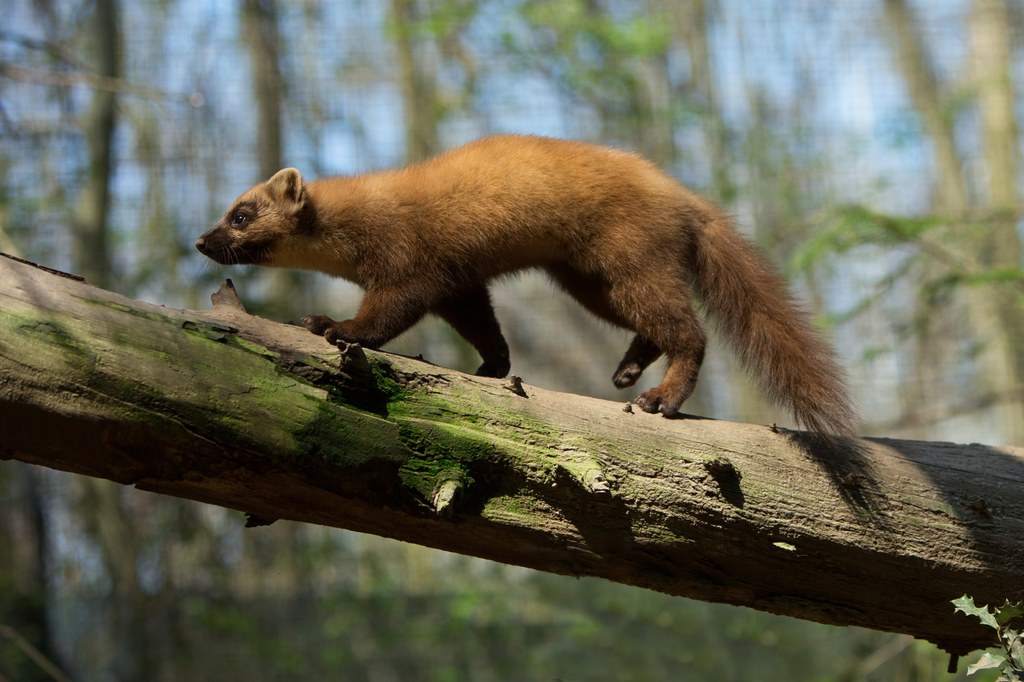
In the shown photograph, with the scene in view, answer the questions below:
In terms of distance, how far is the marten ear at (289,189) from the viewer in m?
4.44

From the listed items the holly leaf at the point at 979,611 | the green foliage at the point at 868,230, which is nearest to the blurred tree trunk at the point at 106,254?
the green foliage at the point at 868,230

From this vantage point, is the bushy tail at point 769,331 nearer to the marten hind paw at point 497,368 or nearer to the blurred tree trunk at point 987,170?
the marten hind paw at point 497,368

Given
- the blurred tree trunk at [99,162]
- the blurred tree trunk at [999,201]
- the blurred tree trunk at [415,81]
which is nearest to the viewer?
the blurred tree trunk at [99,162]

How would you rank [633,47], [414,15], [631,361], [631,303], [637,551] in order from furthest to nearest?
1. [414,15]
2. [633,47]
3. [631,361]
4. [631,303]
5. [637,551]

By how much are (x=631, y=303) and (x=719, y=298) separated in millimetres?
386

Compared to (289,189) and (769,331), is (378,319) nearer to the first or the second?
(289,189)

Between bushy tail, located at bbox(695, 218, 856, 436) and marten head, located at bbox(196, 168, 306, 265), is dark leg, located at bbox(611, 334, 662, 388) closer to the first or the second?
bushy tail, located at bbox(695, 218, 856, 436)

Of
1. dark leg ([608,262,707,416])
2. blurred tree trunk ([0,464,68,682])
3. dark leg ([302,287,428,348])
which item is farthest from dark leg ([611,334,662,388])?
blurred tree trunk ([0,464,68,682])

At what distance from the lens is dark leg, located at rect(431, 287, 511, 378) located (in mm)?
4430

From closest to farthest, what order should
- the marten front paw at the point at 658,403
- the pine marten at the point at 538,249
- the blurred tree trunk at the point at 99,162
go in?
the marten front paw at the point at 658,403 < the pine marten at the point at 538,249 < the blurred tree trunk at the point at 99,162

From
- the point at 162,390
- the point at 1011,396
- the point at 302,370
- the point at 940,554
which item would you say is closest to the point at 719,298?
the point at 940,554

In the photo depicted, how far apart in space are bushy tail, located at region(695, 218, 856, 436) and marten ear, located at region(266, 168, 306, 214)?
188cm

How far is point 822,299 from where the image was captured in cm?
860

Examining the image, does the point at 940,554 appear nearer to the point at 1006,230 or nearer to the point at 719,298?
the point at 719,298
